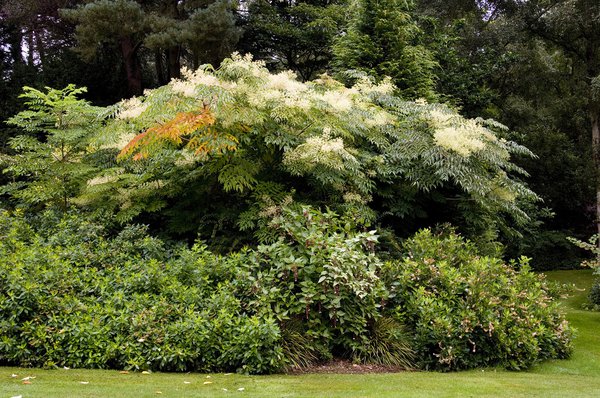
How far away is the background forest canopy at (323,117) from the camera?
7.56 meters

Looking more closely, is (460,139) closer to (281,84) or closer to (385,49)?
(281,84)

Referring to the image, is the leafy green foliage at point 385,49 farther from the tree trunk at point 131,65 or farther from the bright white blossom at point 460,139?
the tree trunk at point 131,65

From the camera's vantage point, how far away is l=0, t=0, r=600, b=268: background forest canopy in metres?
7.56

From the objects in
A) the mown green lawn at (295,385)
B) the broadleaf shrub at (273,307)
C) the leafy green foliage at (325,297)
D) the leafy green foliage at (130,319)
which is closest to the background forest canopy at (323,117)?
the broadleaf shrub at (273,307)

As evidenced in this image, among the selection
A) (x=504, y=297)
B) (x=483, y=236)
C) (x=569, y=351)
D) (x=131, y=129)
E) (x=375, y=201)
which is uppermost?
(x=131, y=129)

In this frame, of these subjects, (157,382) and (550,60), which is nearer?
(157,382)

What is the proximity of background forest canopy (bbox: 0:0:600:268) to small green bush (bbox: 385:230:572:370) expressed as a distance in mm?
1382

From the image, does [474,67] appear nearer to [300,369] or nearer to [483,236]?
[483,236]

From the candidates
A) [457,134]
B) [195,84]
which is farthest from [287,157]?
[457,134]

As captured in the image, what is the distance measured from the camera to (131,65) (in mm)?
17141

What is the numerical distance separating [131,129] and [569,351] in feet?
22.7

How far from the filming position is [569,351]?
6.59 metres

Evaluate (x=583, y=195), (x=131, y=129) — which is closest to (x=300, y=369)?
(x=131, y=129)

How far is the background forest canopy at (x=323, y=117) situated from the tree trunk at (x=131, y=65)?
0.05 m
